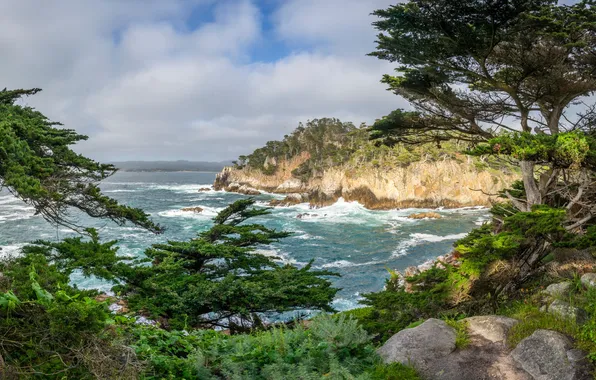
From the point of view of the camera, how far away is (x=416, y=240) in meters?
31.3

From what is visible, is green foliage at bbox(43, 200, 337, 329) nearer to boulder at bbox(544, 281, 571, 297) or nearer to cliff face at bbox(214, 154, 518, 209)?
boulder at bbox(544, 281, 571, 297)

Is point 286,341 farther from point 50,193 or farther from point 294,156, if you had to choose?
point 294,156

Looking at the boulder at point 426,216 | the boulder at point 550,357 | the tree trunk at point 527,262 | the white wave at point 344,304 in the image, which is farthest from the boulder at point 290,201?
the boulder at point 550,357

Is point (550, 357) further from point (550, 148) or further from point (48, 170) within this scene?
point (48, 170)

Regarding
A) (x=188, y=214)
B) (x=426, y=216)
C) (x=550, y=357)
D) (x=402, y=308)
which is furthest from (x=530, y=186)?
(x=188, y=214)

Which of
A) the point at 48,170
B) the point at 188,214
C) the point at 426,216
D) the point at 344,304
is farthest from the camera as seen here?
the point at 188,214

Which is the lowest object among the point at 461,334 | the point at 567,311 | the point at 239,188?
the point at 461,334

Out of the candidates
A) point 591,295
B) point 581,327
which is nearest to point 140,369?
point 581,327

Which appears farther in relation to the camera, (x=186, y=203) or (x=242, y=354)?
(x=186, y=203)

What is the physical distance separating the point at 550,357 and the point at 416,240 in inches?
1109

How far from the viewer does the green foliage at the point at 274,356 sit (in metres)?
3.44

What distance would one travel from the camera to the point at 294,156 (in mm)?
78688

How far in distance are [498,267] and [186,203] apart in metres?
55.9

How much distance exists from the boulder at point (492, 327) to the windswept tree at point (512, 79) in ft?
7.20
